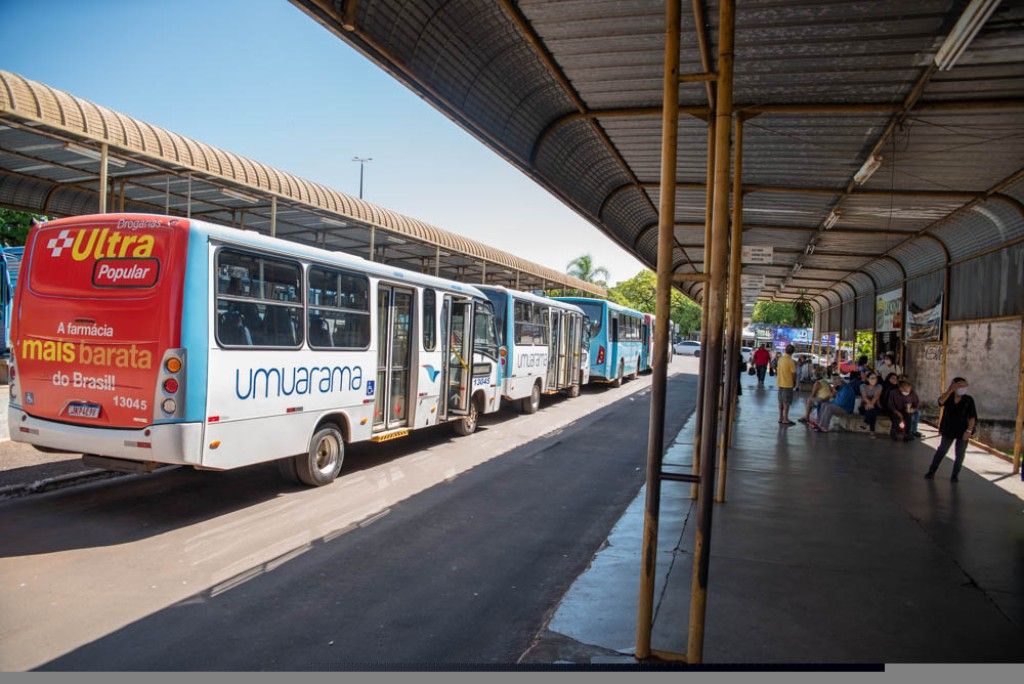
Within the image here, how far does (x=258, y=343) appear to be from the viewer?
752 centimetres

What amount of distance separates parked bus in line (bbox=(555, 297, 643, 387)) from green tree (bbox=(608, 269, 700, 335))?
47.3 m

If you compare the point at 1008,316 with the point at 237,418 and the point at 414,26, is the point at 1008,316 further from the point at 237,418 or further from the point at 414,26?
the point at 237,418

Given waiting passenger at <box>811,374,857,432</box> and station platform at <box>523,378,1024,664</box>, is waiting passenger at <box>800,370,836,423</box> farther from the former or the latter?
station platform at <box>523,378,1024,664</box>

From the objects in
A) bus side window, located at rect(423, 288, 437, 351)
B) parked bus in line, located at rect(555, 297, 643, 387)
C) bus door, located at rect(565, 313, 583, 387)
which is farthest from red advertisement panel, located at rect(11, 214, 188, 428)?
parked bus in line, located at rect(555, 297, 643, 387)

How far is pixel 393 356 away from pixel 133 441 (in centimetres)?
422

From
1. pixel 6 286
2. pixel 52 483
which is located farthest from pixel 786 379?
pixel 6 286

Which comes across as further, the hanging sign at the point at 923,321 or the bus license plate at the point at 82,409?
the hanging sign at the point at 923,321

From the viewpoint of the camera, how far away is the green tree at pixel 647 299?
7788 centimetres

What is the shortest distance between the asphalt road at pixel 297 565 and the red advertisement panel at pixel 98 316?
47.1 inches

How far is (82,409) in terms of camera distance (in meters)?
6.84

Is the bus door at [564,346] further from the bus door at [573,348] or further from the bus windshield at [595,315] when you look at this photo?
the bus windshield at [595,315]

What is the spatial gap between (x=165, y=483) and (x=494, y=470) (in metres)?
4.35

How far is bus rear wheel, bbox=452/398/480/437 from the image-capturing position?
43.1 feet

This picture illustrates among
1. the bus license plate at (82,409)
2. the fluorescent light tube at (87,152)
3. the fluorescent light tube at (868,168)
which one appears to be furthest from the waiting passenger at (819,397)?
the fluorescent light tube at (87,152)
